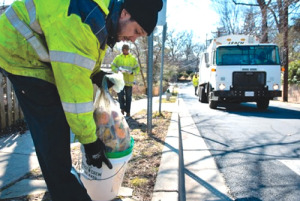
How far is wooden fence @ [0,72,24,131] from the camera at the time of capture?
4.44m

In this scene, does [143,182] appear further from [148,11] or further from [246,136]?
[246,136]

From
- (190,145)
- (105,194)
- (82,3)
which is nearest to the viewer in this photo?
(82,3)

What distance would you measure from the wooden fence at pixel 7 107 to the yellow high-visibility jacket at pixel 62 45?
10.9ft

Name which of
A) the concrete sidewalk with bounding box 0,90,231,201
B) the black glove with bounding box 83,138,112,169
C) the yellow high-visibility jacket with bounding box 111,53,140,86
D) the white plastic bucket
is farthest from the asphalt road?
the yellow high-visibility jacket with bounding box 111,53,140,86

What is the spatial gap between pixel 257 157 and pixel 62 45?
346cm

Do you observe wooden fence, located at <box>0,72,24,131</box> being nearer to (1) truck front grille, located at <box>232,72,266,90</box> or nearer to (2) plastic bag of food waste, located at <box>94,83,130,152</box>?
(2) plastic bag of food waste, located at <box>94,83,130,152</box>

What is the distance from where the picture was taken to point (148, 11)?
66.0 inches

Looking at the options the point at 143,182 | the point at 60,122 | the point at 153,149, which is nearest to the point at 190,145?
the point at 153,149

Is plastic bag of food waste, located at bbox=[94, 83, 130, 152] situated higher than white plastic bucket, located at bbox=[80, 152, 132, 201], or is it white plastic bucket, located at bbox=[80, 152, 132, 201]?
plastic bag of food waste, located at bbox=[94, 83, 130, 152]

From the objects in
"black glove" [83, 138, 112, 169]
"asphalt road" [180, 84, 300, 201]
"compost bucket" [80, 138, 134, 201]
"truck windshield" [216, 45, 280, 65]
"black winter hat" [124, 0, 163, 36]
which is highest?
"truck windshield" [216, 45, 280, 65]

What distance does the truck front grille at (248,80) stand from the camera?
9336mm

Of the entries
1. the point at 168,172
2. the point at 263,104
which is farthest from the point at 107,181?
the point at 263,104

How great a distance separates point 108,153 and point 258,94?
847 centimetres

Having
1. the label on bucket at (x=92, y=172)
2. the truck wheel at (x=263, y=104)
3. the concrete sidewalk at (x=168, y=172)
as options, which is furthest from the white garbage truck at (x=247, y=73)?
the label on bucket at (x=92, y=172)
